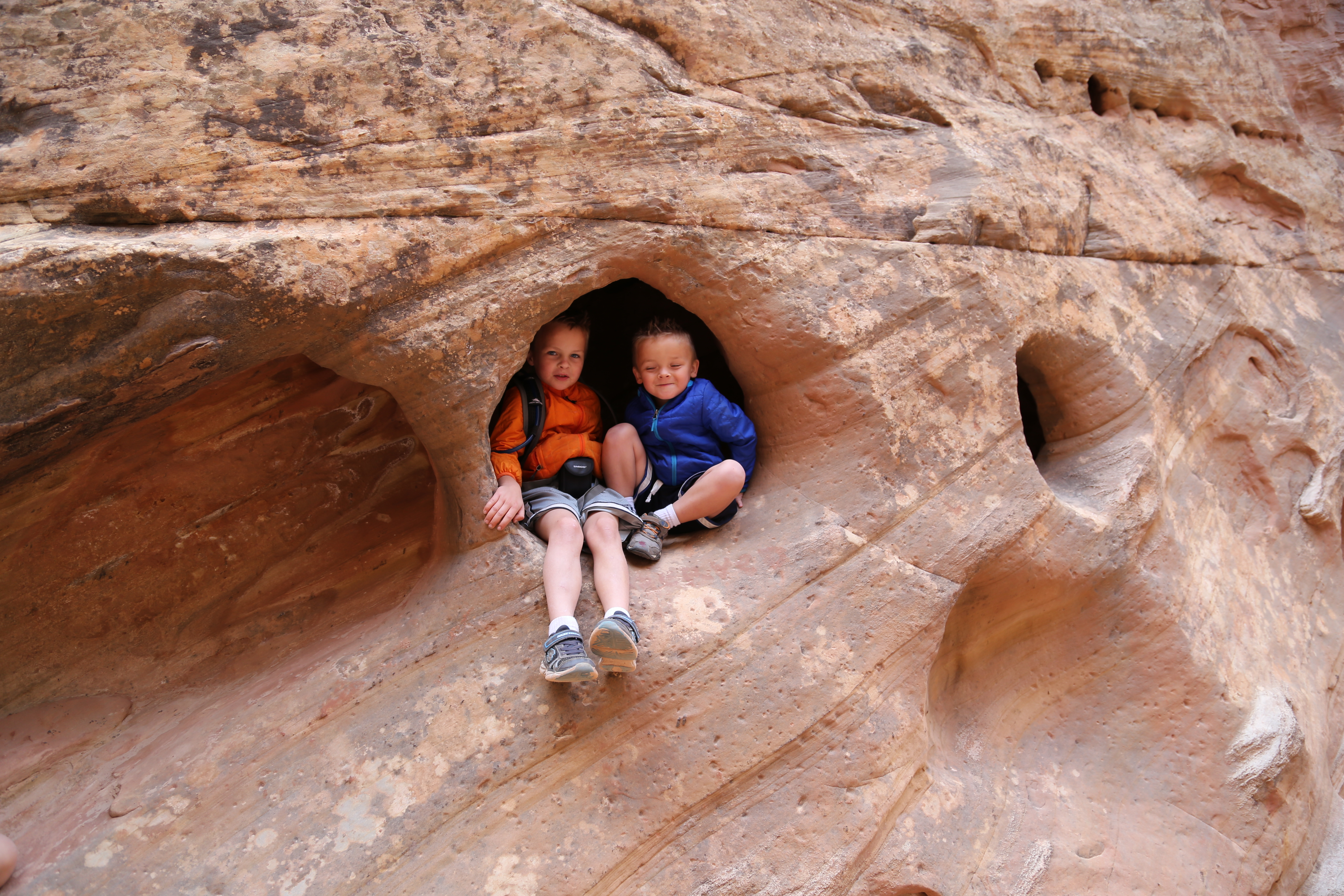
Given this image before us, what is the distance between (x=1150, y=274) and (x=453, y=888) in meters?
3.69

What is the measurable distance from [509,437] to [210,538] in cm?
117

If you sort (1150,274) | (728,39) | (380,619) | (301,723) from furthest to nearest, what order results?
1. (1150,274)
2. (728,39)
3. (380,619)
4. (301,723)

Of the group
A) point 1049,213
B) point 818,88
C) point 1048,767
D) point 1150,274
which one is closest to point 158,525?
point 818,88

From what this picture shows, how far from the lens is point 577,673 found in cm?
239

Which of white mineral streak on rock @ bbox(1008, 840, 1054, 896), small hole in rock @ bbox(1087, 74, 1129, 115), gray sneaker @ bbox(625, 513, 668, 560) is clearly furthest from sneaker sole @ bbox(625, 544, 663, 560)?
small hole in rock @ bbox(1087, 74, 1129, 115)

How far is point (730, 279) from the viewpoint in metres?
3.01

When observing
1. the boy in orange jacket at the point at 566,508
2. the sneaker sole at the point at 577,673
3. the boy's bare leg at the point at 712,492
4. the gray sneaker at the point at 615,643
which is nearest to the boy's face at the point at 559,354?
the boy in orange jacket at the point at 566,508

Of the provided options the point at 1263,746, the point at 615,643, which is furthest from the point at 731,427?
the point at 1263,746

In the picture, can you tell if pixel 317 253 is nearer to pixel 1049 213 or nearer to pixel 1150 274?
pixel 1049 213

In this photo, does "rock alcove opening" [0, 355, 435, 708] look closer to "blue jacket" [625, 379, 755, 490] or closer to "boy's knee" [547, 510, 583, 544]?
"boy's knee" [547, 510, 583, 544]

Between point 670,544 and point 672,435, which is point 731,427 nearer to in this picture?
point 672,435

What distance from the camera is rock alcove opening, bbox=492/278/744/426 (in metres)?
3.82

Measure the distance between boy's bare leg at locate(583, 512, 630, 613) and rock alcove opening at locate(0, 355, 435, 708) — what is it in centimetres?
72

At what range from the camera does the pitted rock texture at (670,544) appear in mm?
2402
